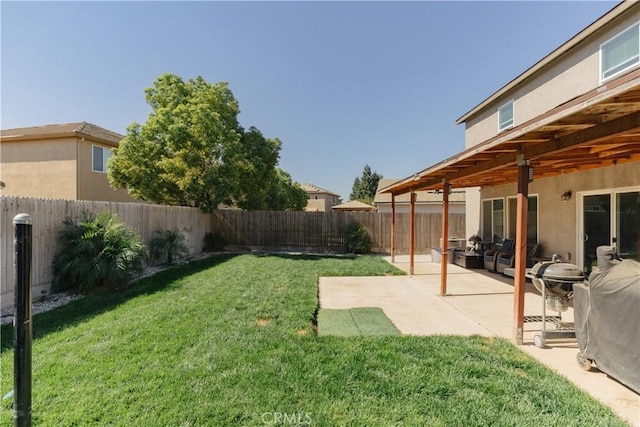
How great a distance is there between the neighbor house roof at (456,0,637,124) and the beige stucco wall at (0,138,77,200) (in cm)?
1741

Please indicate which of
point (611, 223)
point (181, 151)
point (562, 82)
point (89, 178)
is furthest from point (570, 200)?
point (89, 178)

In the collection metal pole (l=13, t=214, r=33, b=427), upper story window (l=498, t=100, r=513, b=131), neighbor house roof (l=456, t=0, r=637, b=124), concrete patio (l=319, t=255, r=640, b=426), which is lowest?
concrete patio (l=319, t=255, r=640, b=426)

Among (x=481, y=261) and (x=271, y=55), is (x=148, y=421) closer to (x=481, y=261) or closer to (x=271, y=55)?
(x=481, y=261)

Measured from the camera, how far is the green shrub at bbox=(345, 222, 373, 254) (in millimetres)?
14086

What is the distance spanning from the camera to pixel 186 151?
12.9 meters

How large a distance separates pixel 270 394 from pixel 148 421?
0.98m

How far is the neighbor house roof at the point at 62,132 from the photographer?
46.6ft

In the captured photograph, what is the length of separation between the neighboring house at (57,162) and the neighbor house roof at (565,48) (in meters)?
16.9

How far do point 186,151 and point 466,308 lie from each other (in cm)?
1157

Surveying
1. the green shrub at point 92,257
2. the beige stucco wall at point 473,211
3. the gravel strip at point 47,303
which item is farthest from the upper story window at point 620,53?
the gravel strip at point 47,303

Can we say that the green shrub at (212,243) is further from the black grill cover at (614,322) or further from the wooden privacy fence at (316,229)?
the black grill cover at (614,322)

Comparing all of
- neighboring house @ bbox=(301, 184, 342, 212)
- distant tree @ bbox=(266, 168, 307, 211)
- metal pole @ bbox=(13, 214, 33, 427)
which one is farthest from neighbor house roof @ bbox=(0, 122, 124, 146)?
neighboring house @ bbox=(301, 184, 342, 212)

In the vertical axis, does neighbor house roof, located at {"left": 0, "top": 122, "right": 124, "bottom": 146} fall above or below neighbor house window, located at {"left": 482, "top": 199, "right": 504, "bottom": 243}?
above

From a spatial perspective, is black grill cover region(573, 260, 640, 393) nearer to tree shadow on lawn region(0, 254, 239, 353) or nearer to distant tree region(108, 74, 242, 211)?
tree shadow on lawn region(0, 254, 239, 353)
